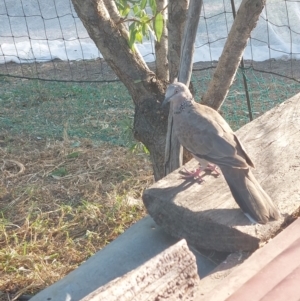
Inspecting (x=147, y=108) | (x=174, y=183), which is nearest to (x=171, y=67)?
(x=147, y=108)

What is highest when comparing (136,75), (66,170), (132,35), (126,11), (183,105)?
(126,11)

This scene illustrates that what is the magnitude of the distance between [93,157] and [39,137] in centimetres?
81

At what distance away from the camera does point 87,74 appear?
25.7 ft

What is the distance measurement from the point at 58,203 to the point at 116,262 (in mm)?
2205

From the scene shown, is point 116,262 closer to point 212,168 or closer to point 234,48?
point 212,168

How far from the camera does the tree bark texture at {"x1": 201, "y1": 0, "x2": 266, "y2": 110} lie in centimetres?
308

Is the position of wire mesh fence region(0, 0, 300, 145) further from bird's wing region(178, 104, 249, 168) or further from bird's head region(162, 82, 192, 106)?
bird's wing region(178, 104, 249, 168)

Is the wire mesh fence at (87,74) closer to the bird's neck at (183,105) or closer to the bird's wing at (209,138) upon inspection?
the bird's neck at (183,105)

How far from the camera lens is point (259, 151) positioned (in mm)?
2564

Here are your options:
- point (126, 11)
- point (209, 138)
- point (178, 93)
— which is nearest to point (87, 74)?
point (126, 11)

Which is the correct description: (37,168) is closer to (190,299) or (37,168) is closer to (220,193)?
(220,193)

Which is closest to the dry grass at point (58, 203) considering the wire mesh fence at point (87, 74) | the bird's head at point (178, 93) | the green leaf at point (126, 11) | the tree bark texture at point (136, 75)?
the wire mesh fence at point (87, 74)

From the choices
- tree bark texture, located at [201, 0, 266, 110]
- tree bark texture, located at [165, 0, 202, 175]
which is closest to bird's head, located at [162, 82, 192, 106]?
tree bark texture, located at [165, 0, 202, 175]

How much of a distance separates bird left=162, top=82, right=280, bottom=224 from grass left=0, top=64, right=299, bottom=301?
965 millimetres
